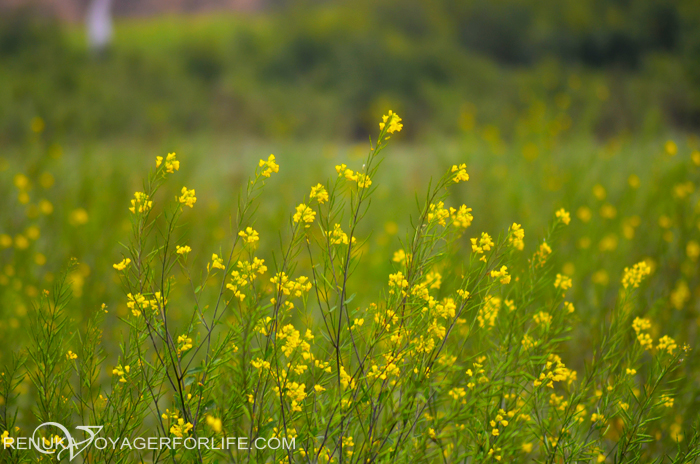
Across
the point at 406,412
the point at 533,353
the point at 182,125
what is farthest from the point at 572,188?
the point at 182,125

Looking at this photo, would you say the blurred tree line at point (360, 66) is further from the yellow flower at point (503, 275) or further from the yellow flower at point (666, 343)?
the yellow flower at point (503, 275)

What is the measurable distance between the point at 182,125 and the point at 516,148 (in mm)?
5143

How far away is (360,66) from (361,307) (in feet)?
24.4

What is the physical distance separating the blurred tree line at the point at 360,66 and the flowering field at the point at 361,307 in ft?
5.95

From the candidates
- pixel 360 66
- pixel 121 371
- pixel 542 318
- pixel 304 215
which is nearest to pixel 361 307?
pixel 304 215

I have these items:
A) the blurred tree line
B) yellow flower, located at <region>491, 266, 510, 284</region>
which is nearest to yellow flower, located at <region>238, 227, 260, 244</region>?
yellow flower, located at <region>491, 266, 510, 284</region>

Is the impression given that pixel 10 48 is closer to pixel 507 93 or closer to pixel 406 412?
pixel 507 93

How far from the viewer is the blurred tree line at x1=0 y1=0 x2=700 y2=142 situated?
6.83m

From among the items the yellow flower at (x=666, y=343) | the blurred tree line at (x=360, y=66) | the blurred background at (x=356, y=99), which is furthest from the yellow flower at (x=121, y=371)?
the blurred tree line at (x=360, y=66)

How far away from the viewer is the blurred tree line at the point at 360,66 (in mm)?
6828

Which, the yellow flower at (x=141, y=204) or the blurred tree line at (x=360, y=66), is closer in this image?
the yellow flower at (x=141, y=204)

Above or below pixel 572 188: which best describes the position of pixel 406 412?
above

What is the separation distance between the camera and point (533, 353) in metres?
1.21

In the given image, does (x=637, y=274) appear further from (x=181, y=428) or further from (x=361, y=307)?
(x=181, y=428)
